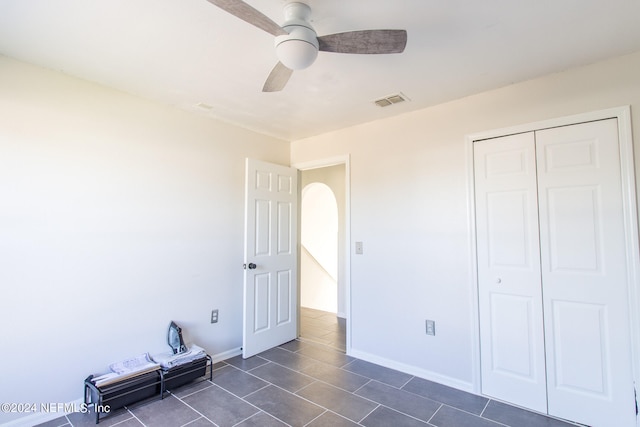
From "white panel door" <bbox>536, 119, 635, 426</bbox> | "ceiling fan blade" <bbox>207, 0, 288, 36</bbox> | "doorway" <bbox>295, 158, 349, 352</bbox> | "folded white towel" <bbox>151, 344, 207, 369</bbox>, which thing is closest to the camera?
"ceiling fan blade" <bbox>207, 0, 288, 36</bbox>

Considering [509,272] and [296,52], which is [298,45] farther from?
[509,272]

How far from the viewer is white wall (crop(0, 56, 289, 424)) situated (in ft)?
6.73

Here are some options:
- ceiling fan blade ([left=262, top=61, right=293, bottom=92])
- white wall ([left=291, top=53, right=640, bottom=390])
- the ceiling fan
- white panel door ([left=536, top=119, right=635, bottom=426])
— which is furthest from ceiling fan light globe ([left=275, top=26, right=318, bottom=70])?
white panel door ([left=536, top=119, right=635, bottom=426])

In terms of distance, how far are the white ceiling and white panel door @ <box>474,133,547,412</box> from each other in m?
0.63

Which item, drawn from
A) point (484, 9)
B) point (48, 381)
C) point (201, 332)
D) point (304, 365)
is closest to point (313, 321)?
point (304, 365)

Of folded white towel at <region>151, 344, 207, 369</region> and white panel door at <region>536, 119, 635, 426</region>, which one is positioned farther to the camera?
folded white towel at <region>151, 344, 207, 369</region>

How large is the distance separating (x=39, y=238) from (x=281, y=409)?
2.09 m

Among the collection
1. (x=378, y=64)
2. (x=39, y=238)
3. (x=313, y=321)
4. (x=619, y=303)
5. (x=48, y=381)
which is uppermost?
(x=378, y=64)

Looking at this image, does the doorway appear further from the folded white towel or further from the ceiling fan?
the ceiling fan

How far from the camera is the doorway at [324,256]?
408 centimetres

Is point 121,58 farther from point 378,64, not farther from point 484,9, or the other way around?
point 484,9

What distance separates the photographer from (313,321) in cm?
454

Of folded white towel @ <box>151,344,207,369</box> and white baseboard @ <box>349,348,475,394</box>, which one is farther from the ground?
folded white towel @ <box>151,344,207,369</box>

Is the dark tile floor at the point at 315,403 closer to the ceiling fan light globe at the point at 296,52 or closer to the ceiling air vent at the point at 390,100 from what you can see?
the ceiling fan light globe at the point at 296,52
